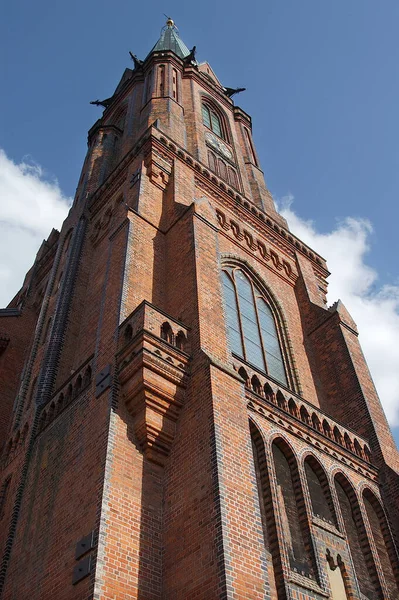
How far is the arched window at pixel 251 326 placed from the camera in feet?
47.1

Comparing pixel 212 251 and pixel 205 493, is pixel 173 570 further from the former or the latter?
pixel 212 251

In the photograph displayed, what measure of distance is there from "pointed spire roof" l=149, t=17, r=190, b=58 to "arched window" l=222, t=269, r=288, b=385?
18.6 m

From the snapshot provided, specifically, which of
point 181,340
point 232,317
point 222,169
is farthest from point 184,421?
point 222,169

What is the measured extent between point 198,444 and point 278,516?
1933mm

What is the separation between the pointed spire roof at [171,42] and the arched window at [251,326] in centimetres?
1865

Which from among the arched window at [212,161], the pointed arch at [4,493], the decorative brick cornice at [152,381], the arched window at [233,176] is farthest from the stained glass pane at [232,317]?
the arched window at [233,176]

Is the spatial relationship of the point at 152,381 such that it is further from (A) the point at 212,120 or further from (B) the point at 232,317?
(A) the point at 212,120

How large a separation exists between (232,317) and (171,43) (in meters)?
22.8

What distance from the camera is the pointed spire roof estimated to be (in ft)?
102

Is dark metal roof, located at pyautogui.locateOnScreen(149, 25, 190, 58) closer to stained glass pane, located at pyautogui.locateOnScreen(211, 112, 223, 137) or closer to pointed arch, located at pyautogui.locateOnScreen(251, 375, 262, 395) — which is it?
stained glass pane, located at pyautogui.locateOnScreen(211, 112, 223, 137)

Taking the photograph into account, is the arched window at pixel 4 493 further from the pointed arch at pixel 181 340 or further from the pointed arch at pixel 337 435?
the pointed arch at pixel 337 435

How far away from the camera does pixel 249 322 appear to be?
49.7ft

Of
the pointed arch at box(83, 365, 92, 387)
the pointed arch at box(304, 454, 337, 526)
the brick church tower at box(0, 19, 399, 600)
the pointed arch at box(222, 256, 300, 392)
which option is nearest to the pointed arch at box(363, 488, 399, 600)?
the brick church tower at box(0, 19, 399, 600)

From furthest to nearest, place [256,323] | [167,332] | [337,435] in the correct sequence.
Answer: [256,323]
[337,435]
[167,332]
